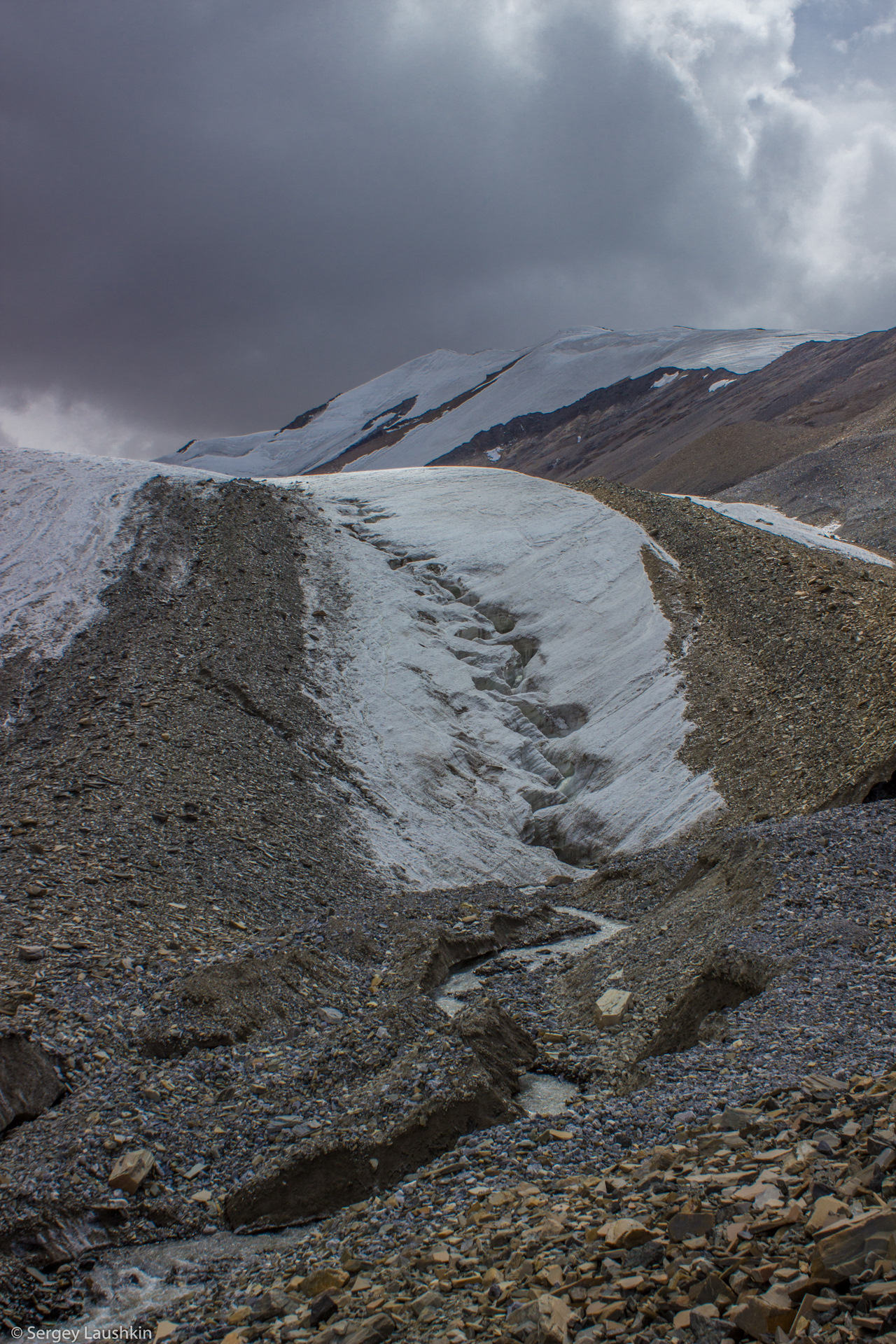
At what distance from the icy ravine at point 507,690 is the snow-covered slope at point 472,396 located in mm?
62265

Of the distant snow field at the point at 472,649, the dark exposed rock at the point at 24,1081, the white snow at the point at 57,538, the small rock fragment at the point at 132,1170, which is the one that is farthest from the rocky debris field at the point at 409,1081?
the white snow at the point at 57,538

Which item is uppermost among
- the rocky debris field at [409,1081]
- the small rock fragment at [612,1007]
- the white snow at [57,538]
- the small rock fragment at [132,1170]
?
the white snow at [57,538]

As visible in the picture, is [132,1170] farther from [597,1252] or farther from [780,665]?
[780,665]

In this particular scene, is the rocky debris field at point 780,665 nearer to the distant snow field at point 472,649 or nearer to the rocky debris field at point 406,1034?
the rocky debris field at point 406,1034

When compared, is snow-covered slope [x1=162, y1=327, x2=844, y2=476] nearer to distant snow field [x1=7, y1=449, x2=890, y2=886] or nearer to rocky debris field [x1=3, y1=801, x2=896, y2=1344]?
distant snow field [x1=7, y1=449, x2=890, y2=886]

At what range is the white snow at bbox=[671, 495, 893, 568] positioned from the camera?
26.6 metres

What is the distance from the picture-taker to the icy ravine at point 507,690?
1645cm

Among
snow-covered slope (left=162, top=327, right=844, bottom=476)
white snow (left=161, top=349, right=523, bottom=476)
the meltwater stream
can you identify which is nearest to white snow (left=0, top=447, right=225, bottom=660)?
the meltwater stream

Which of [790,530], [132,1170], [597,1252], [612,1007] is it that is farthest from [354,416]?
[597,1252]

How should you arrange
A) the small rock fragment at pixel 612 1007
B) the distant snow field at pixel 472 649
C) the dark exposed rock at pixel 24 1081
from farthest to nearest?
the distant snow field at pixel 472 649, the small rock fragment at pixel 612 1007, the dark exposed rock at pixel 24 1081

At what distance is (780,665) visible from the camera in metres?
17.1

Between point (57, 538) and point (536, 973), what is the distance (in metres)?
20.0

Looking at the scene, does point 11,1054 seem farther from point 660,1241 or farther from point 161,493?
point 161,493

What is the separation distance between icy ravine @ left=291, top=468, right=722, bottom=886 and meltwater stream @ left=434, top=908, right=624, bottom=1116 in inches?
134
